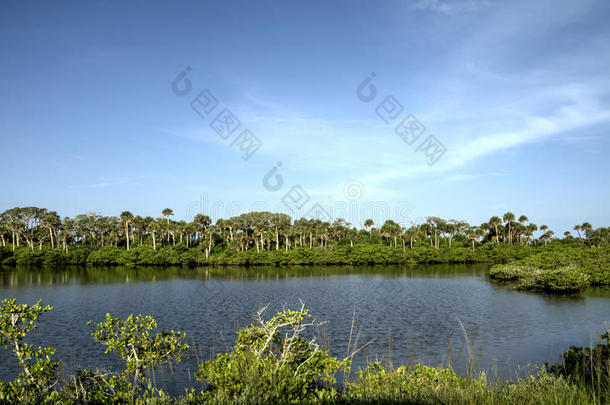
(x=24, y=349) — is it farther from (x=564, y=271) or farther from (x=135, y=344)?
(x=564, y=271)

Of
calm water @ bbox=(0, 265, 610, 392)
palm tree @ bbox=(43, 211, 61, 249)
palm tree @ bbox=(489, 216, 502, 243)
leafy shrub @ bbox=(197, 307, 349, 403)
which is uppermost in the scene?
palm tree @ bbox=(43, 211, 61, 249)

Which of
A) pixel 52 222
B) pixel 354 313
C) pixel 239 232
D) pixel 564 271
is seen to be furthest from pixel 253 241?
pixel 354 313

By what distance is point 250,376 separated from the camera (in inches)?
289

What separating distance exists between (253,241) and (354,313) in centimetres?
9350

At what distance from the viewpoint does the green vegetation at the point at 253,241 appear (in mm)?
85188

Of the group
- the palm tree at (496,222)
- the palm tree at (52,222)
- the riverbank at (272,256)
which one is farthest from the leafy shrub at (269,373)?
the palm tree at (496,222)

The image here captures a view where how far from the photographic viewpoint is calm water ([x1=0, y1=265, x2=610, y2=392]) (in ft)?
67.3

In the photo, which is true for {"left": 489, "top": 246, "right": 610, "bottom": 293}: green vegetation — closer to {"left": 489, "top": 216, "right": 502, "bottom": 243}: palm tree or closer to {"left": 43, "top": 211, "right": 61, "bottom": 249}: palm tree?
{"left": 489, "top": 216, "right": 502, "bottom": 243}: palm tree

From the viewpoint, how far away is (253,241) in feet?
343

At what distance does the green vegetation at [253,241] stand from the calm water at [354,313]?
2625 cm

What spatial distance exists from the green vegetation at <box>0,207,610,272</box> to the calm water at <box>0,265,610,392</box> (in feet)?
86.1

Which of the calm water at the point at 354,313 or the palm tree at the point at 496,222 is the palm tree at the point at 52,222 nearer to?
the calm water at the point at 354,313

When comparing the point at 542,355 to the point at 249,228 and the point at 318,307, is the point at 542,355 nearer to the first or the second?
the point at 318,307

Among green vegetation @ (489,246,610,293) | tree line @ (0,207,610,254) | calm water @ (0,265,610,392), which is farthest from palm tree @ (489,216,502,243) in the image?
green vegetation @ (489,246,610,293)
